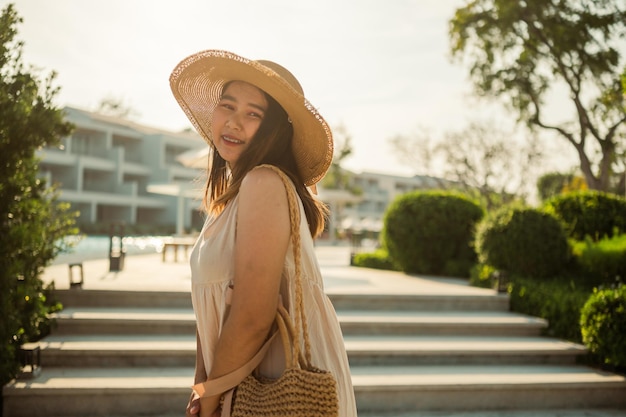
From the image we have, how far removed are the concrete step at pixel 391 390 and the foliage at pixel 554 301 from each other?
0.70 m

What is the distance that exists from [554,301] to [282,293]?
543cm

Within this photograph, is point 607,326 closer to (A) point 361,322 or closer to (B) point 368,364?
(B) point 368,364

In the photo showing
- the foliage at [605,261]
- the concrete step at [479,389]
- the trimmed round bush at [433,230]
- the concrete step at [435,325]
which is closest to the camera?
the concrete step at [479,389]

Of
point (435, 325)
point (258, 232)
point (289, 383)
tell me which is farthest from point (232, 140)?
point (435, 325)

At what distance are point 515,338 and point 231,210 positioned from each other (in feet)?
16.9

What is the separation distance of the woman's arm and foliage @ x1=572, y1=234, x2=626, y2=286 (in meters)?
6.21

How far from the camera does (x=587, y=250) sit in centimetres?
680

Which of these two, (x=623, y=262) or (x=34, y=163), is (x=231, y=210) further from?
(x=623, y=262)

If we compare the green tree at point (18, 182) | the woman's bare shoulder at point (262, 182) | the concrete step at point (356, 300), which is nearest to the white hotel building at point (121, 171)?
the concrete step at point (356, 300)

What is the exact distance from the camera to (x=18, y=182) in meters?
4.02

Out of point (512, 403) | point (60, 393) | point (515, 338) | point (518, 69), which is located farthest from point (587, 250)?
point (518, 69)

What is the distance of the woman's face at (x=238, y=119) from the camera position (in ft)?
5.18

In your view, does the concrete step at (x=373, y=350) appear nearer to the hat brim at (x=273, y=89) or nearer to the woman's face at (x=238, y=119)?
the hat brim at (x=273, y=89)

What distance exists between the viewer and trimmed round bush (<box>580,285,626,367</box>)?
466 cm
